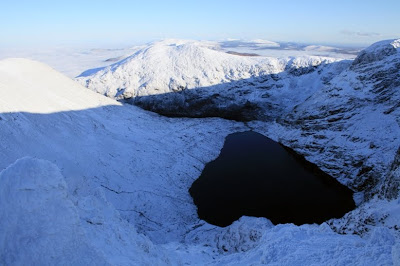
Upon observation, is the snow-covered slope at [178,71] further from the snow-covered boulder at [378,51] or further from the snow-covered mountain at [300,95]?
the snow-covered boulder at [378,51]

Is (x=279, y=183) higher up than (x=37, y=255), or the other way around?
(x=37, y=255)

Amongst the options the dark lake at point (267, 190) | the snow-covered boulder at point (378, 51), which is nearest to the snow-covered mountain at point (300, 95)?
the snow-covered boulder at point (378, 51)

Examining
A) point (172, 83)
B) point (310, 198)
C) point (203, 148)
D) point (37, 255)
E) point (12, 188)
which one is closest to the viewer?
point (37, 255)

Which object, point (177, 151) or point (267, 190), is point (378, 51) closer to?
point (267, 190)

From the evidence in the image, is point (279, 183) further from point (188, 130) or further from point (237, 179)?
point (188, 130)

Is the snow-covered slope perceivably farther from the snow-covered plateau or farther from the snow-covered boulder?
the snow-covered boulder

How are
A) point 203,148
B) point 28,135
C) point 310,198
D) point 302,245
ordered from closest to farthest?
point 302,245, point 28,135, point 310,198, point 203,148

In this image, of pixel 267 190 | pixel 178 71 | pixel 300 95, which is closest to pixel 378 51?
pixel 300 95

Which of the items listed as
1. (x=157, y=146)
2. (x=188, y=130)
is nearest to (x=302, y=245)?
(x=157, y=146)
